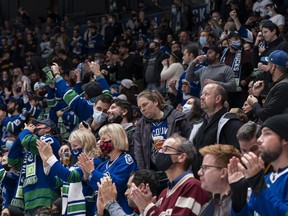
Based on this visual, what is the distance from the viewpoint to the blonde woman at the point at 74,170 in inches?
298

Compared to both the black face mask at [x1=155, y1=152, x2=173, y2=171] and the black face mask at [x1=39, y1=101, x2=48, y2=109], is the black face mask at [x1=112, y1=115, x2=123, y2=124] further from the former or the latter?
the black face mask at [x1=39, y1=101, x2=48, y2=109]

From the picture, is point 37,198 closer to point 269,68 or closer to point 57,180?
point 57,180

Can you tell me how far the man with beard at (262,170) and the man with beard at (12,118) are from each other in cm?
772

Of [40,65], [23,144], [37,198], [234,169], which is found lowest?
[40,65]

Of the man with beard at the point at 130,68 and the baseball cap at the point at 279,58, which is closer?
the baseball cap at the point at 279,58

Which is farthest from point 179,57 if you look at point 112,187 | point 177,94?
point 112,187

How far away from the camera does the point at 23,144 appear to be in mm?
8461

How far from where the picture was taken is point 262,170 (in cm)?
506

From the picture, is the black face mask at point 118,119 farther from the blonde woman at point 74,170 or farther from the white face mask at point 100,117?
the blonde woman at point 74,170

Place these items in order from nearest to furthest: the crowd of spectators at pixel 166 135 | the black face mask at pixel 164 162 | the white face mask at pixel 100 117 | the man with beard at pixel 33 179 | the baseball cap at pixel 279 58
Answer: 1. the crowd of spectators at pixel 166 135
2. the black face mask at pixel 164 162
3. the baseball cap at pixel 279 58
4. the man with beard at pixel 33 179
5. the white face mask at pixel 100 117

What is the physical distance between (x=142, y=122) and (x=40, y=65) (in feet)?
41.9

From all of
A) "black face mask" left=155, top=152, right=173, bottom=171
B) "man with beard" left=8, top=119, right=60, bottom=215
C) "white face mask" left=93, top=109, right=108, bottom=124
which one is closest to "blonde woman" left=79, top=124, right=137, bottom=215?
"black face mask" left=155, top=152, right=173, bottom=171

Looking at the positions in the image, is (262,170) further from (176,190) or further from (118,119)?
(118,119)

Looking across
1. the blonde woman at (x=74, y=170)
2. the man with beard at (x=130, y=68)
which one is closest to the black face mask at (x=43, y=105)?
the man with beard at (x=130, y=68)
